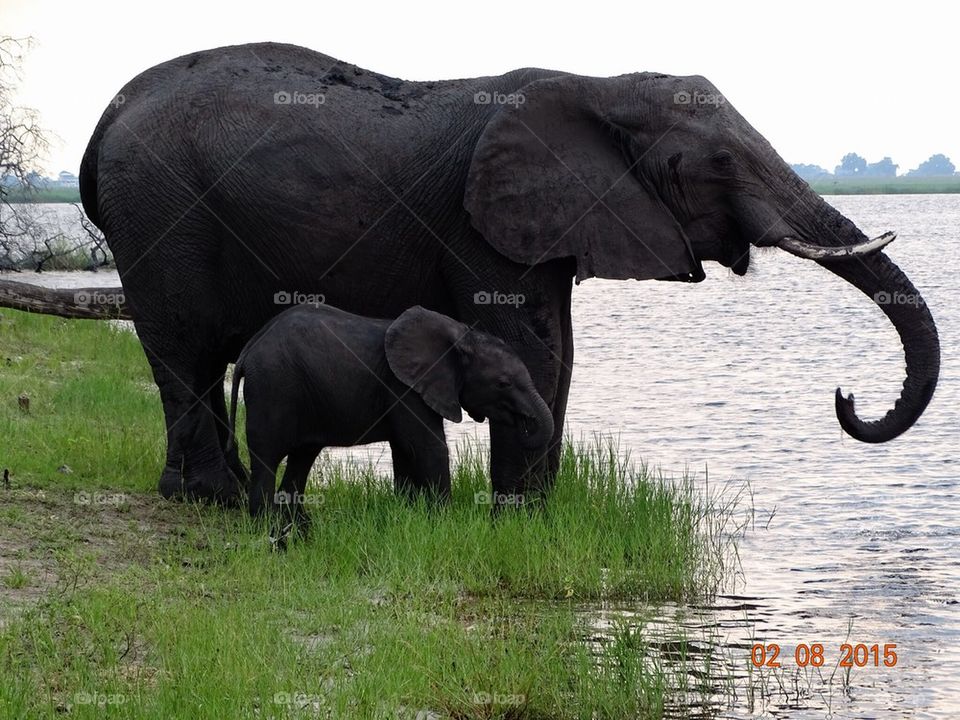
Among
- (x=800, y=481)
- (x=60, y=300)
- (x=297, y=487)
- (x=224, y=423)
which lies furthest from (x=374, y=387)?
(x=60, y=300)

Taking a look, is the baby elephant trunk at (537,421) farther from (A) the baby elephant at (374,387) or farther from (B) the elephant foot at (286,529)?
(B) the elephant foot at (286,529)

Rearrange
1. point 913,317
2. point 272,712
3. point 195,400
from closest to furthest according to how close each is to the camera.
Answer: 1. point 272,712
2. point 913,317
3. point 195,400

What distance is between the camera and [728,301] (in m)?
35.8

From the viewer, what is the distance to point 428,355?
8.23m

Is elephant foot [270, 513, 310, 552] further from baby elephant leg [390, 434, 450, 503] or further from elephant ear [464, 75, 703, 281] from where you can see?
elephant ear [464, 75, 703, 281]

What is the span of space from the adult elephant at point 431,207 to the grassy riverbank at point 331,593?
637 mm

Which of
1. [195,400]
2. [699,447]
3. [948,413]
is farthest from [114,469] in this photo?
[948,413]

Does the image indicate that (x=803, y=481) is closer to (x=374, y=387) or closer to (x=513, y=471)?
(x=513, y=471)

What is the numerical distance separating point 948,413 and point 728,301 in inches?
782

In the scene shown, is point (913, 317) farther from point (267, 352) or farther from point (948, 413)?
point (948, 413)

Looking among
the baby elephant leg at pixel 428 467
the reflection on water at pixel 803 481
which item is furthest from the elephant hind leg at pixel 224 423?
the reflection on water at pixel 803 481

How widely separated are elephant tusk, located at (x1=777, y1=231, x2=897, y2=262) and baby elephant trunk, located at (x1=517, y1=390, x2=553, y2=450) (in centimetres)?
155

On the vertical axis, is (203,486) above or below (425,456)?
below

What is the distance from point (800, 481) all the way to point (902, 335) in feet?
14.5
